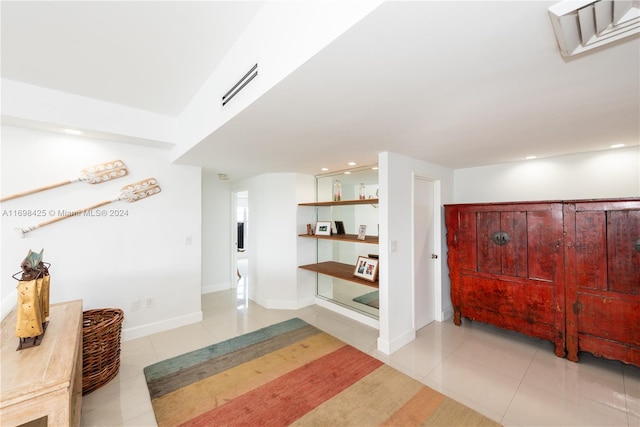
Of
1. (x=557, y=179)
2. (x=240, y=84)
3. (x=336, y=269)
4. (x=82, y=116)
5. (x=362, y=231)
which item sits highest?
(x=82, y=116)

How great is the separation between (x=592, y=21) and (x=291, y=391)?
271 cm

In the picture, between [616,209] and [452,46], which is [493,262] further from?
[452,46]

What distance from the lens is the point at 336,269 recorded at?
12.3 ft

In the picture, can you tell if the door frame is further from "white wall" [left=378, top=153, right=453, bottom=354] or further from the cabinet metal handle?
the cabinet metal handle

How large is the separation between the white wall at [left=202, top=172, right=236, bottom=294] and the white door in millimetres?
3501

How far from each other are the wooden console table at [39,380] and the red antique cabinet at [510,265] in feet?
11.8

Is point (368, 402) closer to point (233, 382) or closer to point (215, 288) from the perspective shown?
point (233, 382)

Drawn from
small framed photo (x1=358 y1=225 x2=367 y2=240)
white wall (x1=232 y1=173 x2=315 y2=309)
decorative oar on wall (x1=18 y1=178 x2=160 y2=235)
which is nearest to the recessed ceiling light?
decorative oar on wall (x1=18 y1=178 x2=160 y2=235)

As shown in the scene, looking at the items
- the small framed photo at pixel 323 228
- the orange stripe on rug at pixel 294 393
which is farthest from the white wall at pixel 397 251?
the small framed photo at pixel 323 228

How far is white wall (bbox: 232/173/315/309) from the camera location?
12.9ft

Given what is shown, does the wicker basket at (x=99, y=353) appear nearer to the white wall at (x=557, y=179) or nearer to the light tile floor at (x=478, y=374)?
the light tile floor at (x=478, y=374)

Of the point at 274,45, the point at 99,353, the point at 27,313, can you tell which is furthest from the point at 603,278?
the point at 99,353

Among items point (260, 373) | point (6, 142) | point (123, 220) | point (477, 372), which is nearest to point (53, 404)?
point (260, 373)

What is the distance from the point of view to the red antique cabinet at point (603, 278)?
2160 mm
